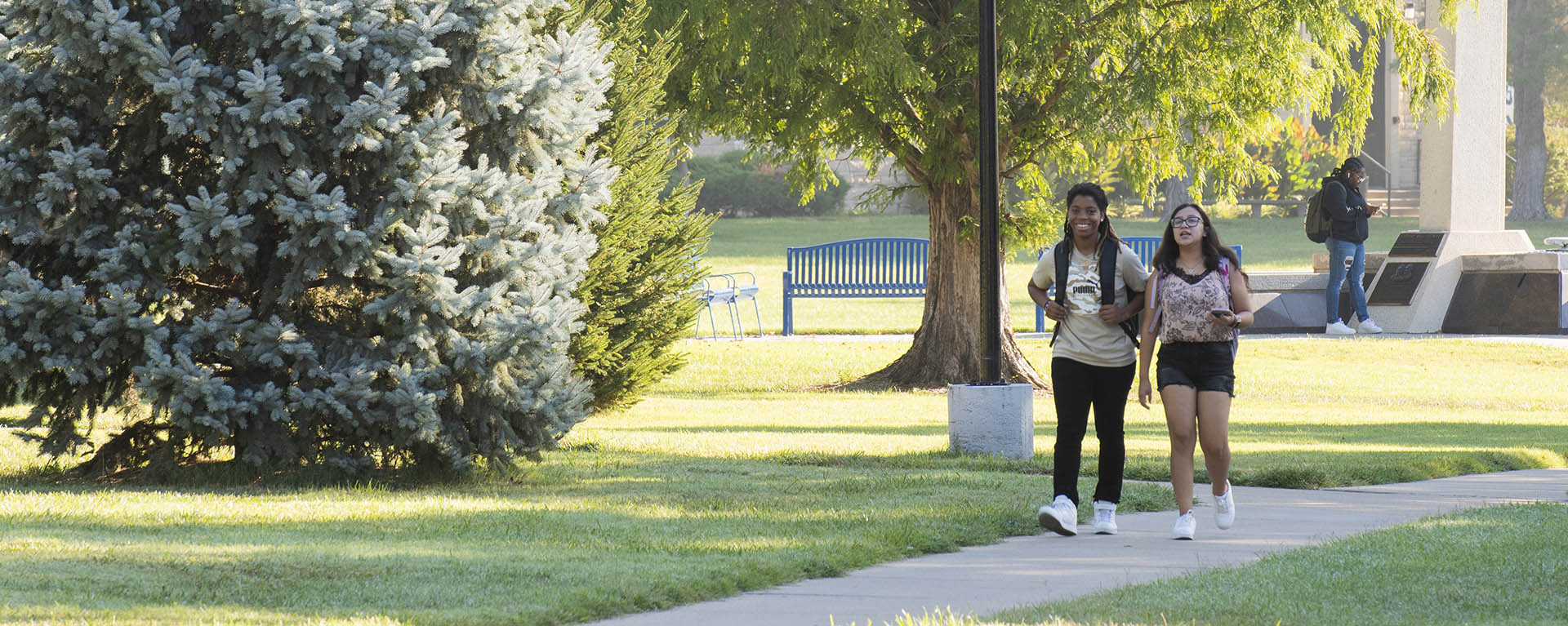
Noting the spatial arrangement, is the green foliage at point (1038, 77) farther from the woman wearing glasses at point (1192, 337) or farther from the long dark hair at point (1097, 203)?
the woman wearing glasses at point (1192, 337)

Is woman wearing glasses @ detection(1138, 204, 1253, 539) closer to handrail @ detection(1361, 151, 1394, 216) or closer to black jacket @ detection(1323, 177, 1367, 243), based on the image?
black jacket @ detection(1323, 177, 1367, 243)

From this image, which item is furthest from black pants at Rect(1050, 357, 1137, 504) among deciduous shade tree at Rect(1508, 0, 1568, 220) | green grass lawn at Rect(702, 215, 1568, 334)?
deciduous shade tree at Rect(1508, 0, 1568, 220)

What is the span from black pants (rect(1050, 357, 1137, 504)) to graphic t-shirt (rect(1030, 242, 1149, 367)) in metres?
0.06

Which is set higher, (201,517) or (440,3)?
(440,3)

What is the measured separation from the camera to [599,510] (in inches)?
315

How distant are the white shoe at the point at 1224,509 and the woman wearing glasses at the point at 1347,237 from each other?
12.7 metres

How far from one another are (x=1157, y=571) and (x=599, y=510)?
2.77 meters

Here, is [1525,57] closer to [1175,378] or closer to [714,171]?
[714,171]

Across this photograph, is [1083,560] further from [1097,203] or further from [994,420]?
[994,420]

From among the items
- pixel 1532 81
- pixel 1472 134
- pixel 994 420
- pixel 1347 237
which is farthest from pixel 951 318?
pixel 1532 81

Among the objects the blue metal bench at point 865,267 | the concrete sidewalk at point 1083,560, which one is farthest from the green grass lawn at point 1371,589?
the blue metal bench at point 865,267

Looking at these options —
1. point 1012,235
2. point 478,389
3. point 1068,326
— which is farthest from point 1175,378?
point 1012,235

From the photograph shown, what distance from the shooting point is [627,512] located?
26.1 ft

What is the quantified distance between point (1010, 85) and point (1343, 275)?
288 inches
